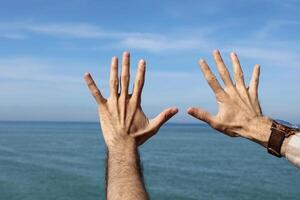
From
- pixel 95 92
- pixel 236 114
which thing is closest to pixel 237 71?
pixel 236 114

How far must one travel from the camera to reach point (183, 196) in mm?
28641

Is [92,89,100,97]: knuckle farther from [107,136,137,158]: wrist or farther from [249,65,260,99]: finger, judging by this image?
[249,65,260,99]: finger

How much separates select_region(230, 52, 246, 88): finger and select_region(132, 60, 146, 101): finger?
1.67 feet

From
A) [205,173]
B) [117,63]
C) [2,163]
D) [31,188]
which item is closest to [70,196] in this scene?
[31,188]

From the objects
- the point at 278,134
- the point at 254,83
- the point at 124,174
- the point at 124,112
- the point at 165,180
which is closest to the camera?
the point at 124,174

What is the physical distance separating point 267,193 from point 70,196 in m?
11.4

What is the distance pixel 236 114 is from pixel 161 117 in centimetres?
40

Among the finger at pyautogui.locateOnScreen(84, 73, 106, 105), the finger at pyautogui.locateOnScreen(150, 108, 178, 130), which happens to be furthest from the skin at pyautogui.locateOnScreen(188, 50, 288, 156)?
the finger at pyautogui.locateOnScreen(84, 73, 106, 105)

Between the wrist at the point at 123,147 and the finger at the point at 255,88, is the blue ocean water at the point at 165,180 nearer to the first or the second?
the finger at the point at 255,88

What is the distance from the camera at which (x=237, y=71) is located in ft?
Result: 9.54

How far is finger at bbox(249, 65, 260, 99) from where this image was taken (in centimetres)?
289

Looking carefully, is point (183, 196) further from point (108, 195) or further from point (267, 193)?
point (108, 195)

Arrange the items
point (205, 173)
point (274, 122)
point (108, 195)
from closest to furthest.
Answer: point (108, 195)
point (274, 122)
point (205, 173)

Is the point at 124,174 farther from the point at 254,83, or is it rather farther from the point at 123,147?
the point at 254,83
